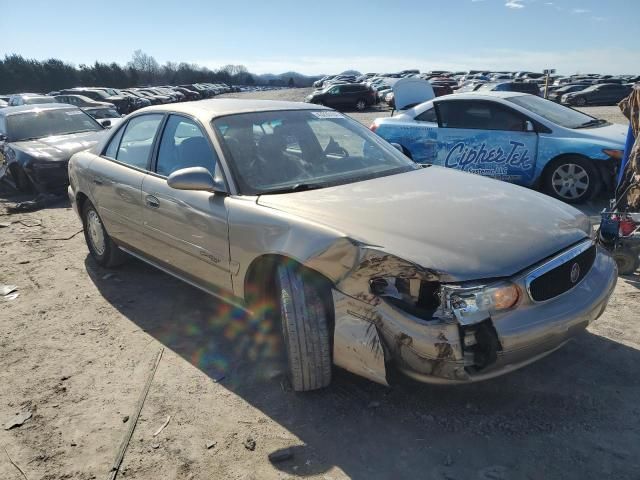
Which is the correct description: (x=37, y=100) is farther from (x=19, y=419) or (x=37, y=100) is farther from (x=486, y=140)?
(x=19, y=419)

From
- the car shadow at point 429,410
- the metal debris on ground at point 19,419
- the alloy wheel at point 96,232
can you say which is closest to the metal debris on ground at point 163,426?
the car shadow at point 429,410

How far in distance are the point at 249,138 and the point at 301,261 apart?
1190mm

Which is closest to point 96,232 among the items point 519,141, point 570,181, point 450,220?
point 450,220

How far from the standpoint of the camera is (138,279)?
472cm

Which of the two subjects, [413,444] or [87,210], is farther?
[87,210]

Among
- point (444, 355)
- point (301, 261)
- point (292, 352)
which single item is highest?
point (301, 261)

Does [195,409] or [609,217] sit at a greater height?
[609,217]

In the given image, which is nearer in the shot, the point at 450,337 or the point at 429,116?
the point at 450,337

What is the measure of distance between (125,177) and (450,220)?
8.90 ft

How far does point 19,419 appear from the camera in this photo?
2816 mm

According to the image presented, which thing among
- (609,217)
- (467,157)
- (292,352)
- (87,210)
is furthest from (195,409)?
(467,157)

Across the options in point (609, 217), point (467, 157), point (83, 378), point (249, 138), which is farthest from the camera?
point (467, 157)

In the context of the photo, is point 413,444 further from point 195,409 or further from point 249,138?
point 249,138

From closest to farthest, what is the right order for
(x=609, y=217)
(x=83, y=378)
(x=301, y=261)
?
(x=301, y=261) → (x=83, y=378) → (x=609, y=217)
